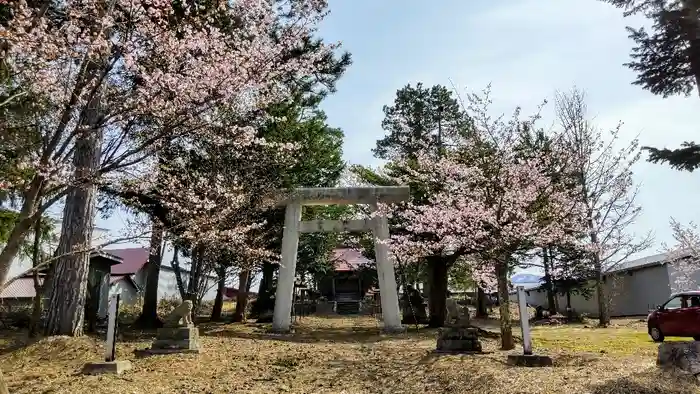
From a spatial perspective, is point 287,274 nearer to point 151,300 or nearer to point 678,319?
point 151,300

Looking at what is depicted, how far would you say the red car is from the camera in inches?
439

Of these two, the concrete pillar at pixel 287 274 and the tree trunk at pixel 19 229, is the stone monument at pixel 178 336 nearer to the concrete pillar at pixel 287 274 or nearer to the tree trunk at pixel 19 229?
the tree trunk at pixel 19 229

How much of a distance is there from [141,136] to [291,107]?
34.8 feet

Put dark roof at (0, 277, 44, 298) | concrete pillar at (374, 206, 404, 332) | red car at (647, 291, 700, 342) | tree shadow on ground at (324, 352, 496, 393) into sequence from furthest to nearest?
dark roof at (0, 277, 44, 298)
concrete pillar at (374, 206, 404, 332)
red car at (647, 291, 700, 342)
tree shadow on ground at (324, 352, 496, 393)

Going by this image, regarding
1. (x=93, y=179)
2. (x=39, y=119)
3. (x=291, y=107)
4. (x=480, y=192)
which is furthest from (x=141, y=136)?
(x=291, y=107)

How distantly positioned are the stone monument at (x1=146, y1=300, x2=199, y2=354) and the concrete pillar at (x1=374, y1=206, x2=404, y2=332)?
23.9 ft

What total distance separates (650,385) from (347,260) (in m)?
30.8

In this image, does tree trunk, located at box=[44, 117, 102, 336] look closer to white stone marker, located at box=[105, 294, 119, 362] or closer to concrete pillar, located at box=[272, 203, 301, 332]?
white stone marker, located at box=[105, 294, 119, 362]

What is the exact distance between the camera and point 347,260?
3600 cm

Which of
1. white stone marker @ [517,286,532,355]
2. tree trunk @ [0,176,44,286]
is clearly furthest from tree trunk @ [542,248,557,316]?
tree trunk @ [0,176,44,286]

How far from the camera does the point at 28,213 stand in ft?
14.2

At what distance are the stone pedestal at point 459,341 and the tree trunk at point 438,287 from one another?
811 cm

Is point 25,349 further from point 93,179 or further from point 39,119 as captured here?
point 93,179

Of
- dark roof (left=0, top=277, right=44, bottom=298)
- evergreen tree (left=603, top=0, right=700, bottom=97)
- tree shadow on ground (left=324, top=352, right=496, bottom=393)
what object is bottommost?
tree shadow on ground (left=324, top=352, right=496, bottom=393)
